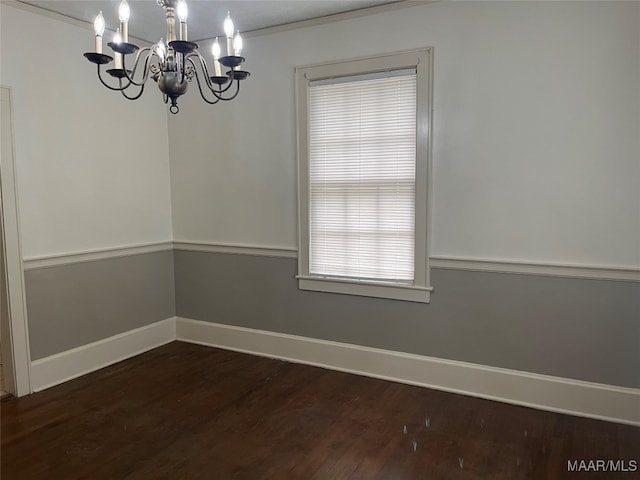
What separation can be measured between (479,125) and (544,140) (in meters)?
0.40

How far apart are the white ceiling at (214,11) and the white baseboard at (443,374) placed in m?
2.45

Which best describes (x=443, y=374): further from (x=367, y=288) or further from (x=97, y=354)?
(x=97, y=354)

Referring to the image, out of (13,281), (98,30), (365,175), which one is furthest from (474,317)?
(13,281)

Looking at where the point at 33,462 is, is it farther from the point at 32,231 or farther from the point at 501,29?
the point at 501,29

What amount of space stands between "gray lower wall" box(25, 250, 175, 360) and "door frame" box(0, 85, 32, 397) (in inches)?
2.6

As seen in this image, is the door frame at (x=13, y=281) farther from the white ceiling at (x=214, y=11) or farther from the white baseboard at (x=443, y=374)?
the white baseboard at (x=443, y=374)

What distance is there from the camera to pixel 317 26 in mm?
3455

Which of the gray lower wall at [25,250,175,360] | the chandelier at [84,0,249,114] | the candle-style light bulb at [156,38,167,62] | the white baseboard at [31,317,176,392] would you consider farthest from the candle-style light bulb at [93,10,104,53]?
the white baseboard at [31,317,176,392]

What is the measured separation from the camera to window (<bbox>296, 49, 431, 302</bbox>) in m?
3.18

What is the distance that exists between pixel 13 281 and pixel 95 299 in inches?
25.3

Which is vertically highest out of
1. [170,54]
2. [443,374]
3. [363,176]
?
[170,54]

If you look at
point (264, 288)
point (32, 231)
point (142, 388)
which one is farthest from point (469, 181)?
point (32, 231)

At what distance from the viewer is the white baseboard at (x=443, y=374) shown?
2.79m

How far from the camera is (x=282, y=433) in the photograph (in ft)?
8.83
